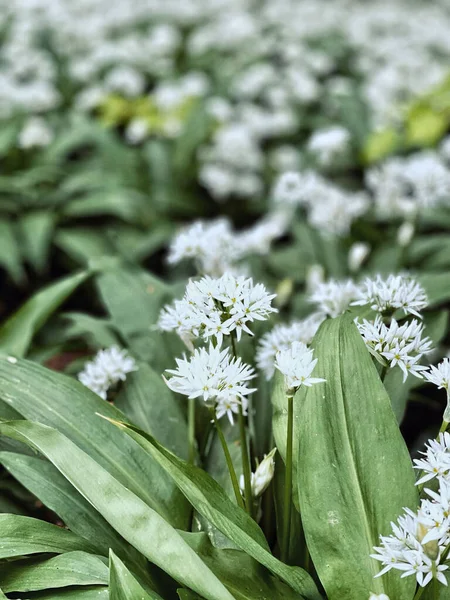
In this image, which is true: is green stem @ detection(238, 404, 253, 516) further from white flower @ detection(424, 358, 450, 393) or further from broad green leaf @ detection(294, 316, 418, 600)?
white flower @ detection(424, 358, 450, 393)

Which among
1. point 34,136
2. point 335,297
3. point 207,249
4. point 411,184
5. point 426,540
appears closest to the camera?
point 426,540

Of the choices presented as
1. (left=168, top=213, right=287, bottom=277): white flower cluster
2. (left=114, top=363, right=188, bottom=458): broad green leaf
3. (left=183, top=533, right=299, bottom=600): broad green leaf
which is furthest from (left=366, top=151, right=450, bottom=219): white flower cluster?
(left=183, top=533, right=299, bottom=600): broad green leaf

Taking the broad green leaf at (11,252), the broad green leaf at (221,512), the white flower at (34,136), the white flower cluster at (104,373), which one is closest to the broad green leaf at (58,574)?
the broad green leaf at (221,512)

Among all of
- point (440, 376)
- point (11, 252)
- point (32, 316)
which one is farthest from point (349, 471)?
point (11, 252)

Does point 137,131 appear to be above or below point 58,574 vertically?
below

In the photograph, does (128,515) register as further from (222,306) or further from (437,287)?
(437,287)

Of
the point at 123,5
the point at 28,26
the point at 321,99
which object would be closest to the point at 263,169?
the point at 321,99
